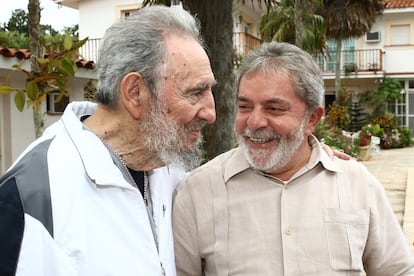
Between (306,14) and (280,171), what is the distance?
1225 cm

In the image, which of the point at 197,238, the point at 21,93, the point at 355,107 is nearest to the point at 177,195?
the point at 197,238

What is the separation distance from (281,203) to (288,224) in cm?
8

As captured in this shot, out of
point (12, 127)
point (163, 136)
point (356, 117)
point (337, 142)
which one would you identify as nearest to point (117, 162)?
point (163, 136)

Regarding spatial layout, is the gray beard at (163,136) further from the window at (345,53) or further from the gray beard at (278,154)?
the window at (345,53)

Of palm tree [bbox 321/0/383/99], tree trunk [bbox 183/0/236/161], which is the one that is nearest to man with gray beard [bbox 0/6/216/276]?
tree trunk [bbox 183/0/236/161]

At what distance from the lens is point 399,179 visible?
39.4 ft

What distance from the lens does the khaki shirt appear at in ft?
6.34

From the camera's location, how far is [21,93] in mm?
3207

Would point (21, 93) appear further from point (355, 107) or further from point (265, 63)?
point (355, 107)

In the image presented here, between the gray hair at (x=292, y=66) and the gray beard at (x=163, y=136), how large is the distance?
0.51 metres

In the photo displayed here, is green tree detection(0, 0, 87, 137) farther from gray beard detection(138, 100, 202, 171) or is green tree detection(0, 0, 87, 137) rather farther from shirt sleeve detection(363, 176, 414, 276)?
shirt sleeve detection(363, 176, 414, 276)

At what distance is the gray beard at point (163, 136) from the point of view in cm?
163

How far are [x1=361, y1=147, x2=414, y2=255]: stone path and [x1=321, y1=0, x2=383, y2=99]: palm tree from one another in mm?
4924

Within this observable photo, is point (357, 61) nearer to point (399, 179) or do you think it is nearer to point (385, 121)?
point (385, 121)
